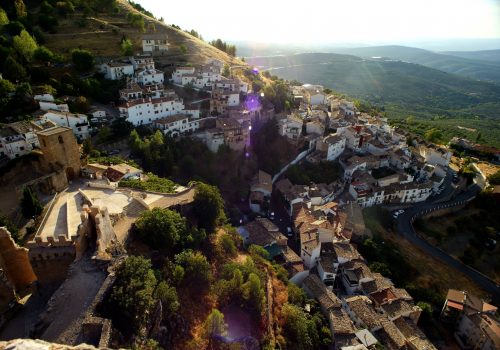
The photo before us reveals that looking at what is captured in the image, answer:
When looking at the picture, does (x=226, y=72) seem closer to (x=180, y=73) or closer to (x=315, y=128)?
(x=180, y=73)

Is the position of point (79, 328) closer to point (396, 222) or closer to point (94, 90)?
point (94, 90)

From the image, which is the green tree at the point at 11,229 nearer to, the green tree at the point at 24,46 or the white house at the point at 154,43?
the green tree at the point at 24,46

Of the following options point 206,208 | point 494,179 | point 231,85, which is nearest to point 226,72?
point 231,85

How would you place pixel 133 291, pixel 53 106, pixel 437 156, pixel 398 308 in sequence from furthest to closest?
pixel 437 156 < pixel 53 106 < pixel 398 308 < pixel 133 291

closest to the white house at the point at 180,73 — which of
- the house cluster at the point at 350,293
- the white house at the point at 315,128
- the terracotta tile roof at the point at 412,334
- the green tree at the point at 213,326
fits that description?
the white house at the point at 315,128

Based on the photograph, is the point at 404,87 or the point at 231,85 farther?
the point at 404,87

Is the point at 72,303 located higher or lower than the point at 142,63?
lower

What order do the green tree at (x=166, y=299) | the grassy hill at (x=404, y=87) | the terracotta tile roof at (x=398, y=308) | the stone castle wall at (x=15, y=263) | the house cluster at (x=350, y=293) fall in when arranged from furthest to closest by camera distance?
the grassy hill at (x=404, y=87) < the terracotta tile roof at (x=398, y=308) < the house cluster at (x=350, y=293) < the green tree at (x=166, y=299) < the stone castle wall at (x=15, y=263)
